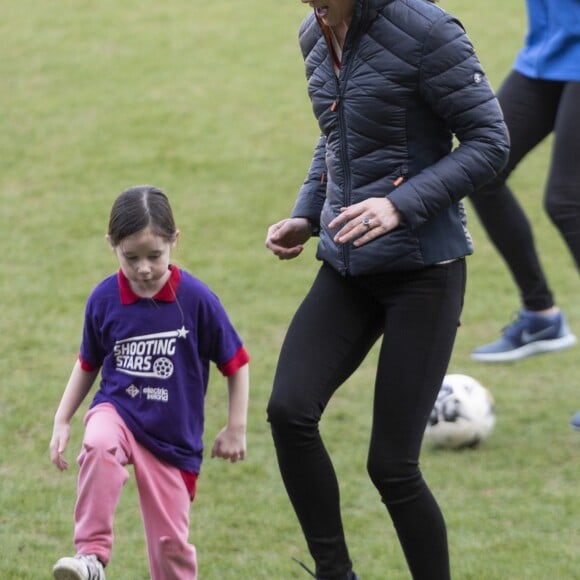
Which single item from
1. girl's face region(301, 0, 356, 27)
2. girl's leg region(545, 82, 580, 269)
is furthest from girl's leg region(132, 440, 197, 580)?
girl's leg region(545, 82, 580, 269)

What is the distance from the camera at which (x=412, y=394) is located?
4.23 meters

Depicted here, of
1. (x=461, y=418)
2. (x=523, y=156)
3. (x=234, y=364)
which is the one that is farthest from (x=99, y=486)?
(x=523, y=156)

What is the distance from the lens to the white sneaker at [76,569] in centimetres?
405

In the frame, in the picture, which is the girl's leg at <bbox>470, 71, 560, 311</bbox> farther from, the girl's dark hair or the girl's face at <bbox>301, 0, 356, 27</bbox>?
the girl's dark hair

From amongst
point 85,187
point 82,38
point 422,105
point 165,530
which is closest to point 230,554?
point 165,530

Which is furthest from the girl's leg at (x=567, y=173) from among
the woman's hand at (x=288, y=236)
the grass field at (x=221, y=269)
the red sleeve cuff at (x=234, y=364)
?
the red sleeve cuff at (x=234, y=364)

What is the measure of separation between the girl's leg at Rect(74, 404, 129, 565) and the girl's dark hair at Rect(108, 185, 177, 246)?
0.61m

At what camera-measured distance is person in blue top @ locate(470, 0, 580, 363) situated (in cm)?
640

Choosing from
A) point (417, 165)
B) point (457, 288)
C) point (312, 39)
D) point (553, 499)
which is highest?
point (312, 39)

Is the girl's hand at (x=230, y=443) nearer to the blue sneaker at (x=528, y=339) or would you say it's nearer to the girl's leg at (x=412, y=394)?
the girl's leg at (x=412, y=394)

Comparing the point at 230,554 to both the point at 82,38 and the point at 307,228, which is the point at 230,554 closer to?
the point at 307,228

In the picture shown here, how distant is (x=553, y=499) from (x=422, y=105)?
221 centimetres

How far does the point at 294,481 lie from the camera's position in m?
4.39

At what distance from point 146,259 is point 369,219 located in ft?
2.47
